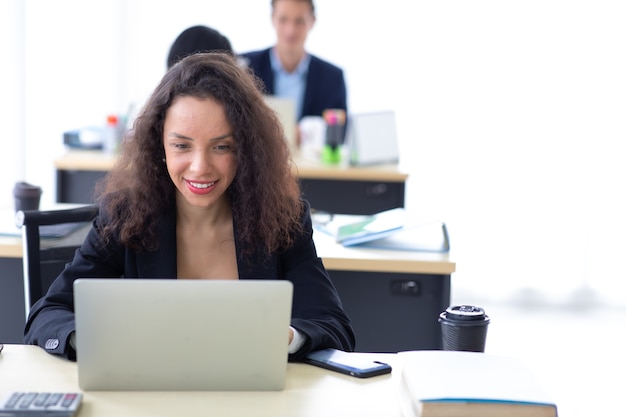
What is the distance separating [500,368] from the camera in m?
1.64

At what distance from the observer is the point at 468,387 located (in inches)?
60.2

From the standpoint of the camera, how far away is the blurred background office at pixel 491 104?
491 cm

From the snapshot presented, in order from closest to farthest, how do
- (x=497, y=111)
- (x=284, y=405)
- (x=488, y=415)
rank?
(x=488, y=415) → (x=284, y=405) → (x=497, y=111)

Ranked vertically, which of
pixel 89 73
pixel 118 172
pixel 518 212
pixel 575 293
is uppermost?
pixel 89 73

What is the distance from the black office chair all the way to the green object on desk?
2151mm

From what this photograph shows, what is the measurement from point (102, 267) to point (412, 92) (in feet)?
10.6

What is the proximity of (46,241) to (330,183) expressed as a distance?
212 centimetres

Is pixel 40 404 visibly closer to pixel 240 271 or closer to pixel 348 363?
pixel 348 363

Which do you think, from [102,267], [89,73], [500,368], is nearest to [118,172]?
[102,267]

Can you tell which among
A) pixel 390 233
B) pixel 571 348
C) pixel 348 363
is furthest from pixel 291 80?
pixel 348 363

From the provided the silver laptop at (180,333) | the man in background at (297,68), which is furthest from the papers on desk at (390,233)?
the man in background at (297,68)

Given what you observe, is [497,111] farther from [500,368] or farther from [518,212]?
[500,368]

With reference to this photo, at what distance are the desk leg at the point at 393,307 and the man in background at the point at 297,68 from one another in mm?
2282

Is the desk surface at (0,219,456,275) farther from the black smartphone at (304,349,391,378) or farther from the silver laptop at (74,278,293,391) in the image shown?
the silver laptop at (74,278,293,391)
